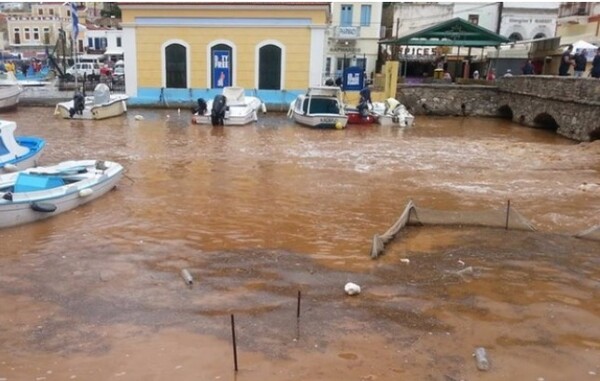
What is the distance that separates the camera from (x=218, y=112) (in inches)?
864

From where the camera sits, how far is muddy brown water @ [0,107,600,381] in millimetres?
5410

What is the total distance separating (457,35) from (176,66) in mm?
14814

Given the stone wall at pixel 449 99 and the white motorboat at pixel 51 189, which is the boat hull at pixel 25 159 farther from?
the stone wall at pixel 449 99

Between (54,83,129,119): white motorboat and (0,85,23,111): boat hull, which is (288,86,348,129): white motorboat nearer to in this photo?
(54,83,129,119): white motorboat

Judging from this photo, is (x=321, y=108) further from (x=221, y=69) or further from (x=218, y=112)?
(x=221, y=69)

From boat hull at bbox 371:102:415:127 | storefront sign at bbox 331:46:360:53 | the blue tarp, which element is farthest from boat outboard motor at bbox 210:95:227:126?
storefront sign at bbox 331:46:360:53

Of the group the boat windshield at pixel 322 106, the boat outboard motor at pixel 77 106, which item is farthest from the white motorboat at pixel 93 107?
the boat windshield at pixel 322 106

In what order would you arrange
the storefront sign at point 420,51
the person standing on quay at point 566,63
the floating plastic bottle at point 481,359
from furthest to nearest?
the storefront sign at point 420,51 → the person standing on quay at point 566,63 → the floating plastic bottle at point 481,359

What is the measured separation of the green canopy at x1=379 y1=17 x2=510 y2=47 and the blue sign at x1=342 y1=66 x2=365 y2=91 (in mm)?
4049

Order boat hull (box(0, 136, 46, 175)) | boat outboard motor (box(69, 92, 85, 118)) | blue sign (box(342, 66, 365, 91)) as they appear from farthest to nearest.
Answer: blue sign (box(342, 66, 365, 91)) < boat outboard motor (box(69, 92, 85, 118)) < boat hull (box(0, 136, 46, 175))

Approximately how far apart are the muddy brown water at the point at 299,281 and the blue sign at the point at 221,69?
49.4 ft

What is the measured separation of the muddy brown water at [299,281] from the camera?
5410mm

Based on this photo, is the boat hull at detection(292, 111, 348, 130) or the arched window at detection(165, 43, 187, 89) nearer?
the boat hull at detection(292, 111, 348, 130)

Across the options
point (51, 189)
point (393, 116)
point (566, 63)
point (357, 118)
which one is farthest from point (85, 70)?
point (51, 189)
